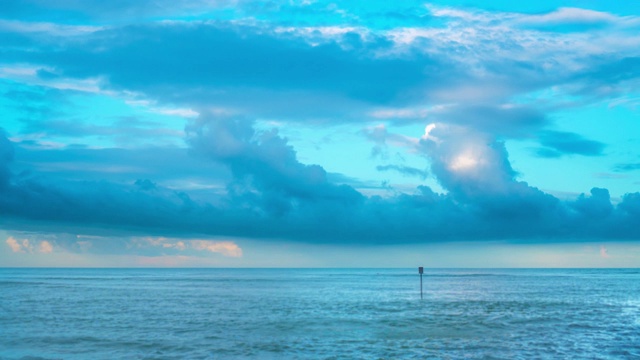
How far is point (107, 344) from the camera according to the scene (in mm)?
37625

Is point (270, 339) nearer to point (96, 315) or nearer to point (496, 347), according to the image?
point (496, 347)

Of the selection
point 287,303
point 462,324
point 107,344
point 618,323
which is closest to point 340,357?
point 107,344

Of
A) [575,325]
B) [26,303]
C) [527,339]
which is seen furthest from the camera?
[26,303]

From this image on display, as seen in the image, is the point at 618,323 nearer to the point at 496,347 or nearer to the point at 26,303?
the point at 496,347

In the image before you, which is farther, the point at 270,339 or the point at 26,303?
the point at 26,303

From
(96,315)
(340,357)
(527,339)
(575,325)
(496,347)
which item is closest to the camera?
(340,357)

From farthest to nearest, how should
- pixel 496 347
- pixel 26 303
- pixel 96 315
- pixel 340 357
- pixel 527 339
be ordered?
pixel 26 303, pixel 96 315, pixel 527 339, pixel 496 347, pixel 340 357

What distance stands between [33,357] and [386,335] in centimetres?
2294

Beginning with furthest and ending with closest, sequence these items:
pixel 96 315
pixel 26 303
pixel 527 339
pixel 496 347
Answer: pixel 26 303 < pixel 96 315 < pixel 527 339 < pixel 496 347

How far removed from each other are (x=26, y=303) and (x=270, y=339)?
44136 mm

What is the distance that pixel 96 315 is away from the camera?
5525 centimetres

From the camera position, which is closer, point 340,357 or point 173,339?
point 340,357

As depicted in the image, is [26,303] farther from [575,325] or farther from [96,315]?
[575,325]

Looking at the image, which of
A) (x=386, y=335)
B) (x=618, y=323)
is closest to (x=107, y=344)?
(x=386, y=335)
